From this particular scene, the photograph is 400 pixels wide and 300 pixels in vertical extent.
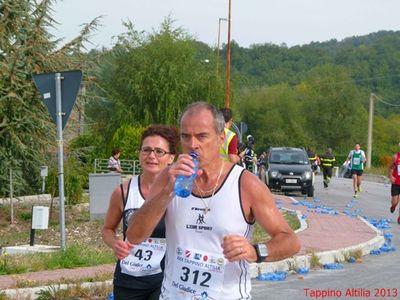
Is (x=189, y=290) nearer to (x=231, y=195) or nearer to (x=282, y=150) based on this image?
(x=231, y=195)

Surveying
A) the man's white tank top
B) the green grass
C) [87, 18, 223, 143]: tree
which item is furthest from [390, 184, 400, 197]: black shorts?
[87, 18, 223, 143]: tree

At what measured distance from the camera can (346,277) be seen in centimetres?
1082

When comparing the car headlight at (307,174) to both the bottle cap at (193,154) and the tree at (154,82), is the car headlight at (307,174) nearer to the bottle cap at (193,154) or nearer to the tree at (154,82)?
the tree at (154,82)

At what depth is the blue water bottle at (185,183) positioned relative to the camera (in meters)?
3.67

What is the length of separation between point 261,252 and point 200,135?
0.61m

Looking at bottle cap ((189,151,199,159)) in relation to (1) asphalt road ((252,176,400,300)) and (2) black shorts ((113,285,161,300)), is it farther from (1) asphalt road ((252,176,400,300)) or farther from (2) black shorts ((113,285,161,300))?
(1) asphalt road ((252,176,400,300))

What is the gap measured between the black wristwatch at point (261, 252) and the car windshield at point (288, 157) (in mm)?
27368

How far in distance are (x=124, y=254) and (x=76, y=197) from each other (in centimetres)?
1884

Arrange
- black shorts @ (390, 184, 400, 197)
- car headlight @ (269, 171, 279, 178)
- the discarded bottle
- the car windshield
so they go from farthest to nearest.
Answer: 1. the car windshield
2. car headlight @ (269, 171, 279, 178)
3. black shorts @ (390, 184, 400, 197)
4. the discarded bottle

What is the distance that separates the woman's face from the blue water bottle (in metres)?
1.80

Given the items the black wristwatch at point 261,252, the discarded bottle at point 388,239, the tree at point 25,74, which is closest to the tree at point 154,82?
the tree at point 25,74

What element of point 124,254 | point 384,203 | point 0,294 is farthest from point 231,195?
point 384,203

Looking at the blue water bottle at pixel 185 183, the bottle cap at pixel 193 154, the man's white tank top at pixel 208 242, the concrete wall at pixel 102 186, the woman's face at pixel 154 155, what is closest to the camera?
the blue water bottle at pixel 185 183

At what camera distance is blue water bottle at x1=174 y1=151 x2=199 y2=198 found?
12.0 ft
